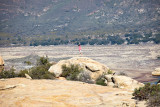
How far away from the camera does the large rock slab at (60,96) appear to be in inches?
604

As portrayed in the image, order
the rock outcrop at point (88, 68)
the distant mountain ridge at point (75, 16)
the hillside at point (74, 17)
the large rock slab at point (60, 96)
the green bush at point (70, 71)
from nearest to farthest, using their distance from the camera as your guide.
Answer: the large rock slab at point (60, 96) → the green bush at point (70, 71) → the rock outcrop at point (88, 68) → the hillside at point (74, 17) → the distant mountain ridge at point (75, 16)

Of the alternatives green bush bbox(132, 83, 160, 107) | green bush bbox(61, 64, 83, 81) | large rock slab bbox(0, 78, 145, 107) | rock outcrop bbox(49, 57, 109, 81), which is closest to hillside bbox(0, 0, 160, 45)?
rock outcrop bbox(49, 57, 109, 81)

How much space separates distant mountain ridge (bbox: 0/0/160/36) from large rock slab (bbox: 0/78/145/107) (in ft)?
377

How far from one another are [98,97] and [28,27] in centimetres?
15782

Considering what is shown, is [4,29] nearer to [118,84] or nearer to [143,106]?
[118,84]

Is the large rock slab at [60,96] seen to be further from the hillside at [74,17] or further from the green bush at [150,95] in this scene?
the hillside at [74,17]

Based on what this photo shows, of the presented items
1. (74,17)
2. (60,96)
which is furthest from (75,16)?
(60,96)

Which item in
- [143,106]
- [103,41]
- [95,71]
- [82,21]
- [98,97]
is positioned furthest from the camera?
[82,21]

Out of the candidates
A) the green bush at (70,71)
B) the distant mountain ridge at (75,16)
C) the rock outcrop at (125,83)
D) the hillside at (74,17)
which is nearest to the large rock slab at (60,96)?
the rock outcrop at (125,83)

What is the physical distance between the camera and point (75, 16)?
570 feet

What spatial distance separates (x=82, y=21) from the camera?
164 metres

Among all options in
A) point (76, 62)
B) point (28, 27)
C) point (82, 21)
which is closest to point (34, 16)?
point (28, 27)

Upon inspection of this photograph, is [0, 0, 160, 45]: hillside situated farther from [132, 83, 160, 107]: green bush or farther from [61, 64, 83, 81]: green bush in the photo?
[132, 83, 160, 107]: green bush

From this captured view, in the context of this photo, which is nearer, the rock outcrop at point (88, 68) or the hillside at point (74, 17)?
the rock outcrop at point (88, 68)
